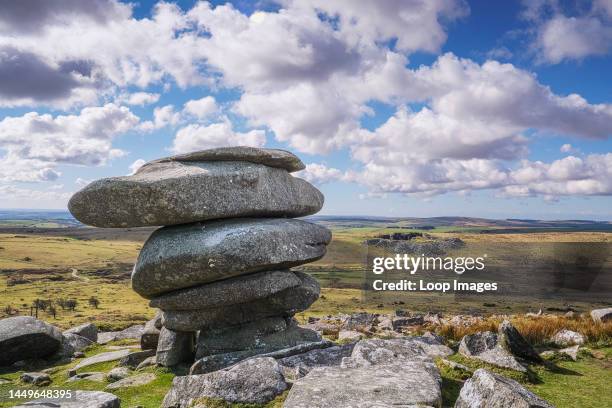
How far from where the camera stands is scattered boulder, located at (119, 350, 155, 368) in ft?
63.1

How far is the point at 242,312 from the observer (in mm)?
18484

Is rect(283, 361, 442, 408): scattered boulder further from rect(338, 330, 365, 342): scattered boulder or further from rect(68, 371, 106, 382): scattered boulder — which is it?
rect(68, 371, 106, 382): scattered boulder

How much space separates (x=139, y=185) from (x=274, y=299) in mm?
7095

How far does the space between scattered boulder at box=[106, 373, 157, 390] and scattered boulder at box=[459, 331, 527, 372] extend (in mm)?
11062

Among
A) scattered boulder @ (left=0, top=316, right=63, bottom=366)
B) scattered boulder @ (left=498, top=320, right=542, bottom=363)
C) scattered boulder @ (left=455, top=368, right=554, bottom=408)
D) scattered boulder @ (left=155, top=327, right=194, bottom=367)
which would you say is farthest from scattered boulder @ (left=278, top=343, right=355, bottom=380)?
scattered boulder @ (left=0, top=316, right=63, bottom=366)

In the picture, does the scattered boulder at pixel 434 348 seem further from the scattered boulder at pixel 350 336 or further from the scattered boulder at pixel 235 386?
the scattered boulder at pixel 235 386

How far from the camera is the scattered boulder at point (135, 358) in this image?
63.1ft

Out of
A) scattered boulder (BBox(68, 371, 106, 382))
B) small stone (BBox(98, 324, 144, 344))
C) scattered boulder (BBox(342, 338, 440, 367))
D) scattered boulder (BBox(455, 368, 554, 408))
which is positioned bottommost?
small stone (BBox(98, 324, 144, 344))

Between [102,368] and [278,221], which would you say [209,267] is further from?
[102,368]

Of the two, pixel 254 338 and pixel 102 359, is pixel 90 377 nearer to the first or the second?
pixel 102 359

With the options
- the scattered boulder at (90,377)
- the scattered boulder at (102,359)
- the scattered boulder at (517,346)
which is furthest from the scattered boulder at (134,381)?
the scattered boulder at (517,346)

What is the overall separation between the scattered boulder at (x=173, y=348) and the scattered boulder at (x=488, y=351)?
10.9m

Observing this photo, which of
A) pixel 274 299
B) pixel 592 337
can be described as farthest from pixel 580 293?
pixel 274 299

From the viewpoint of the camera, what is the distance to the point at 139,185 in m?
16.1
